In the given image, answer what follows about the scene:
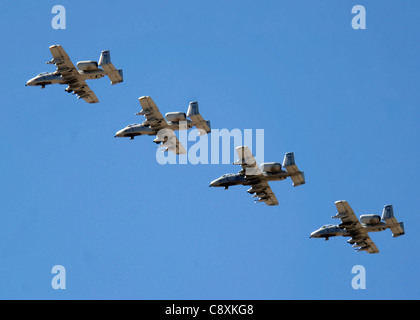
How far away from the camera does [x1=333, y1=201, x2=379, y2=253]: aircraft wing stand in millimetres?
126250

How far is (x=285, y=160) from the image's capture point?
124875 mm

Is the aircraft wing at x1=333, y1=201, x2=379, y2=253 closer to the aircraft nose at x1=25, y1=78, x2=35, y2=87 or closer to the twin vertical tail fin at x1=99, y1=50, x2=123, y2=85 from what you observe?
the twin vertical tail fin at x1=99, y1=50, x2=123, y2=85

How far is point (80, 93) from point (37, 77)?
5912 millimetres

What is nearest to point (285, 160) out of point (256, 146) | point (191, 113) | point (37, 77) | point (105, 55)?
point (256, 146)

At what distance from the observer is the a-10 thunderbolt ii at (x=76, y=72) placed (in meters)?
127

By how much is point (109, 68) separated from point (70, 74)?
204 inches

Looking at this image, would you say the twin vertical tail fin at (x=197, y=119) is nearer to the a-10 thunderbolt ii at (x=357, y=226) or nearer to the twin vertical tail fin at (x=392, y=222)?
the a-10 thunderbolt ii at (x=357, y=226)

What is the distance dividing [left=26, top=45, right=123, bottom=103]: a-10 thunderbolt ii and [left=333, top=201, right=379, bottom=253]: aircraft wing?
31927 mm

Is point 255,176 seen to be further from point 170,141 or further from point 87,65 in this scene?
point 87,65

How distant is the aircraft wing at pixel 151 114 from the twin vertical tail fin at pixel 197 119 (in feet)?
11.4

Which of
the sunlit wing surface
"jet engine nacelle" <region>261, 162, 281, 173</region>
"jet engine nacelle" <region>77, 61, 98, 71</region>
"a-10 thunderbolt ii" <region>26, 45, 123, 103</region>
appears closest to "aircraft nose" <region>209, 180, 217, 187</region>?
the sunlit wing surface

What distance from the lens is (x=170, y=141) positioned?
12838 cm
